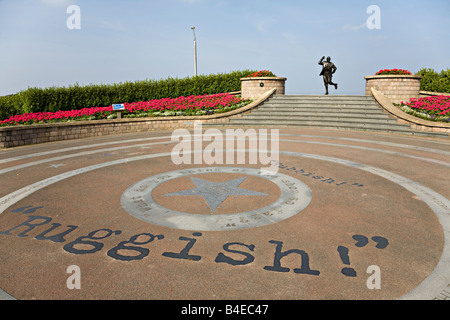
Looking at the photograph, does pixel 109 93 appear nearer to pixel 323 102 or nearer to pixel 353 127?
pixel 323 102

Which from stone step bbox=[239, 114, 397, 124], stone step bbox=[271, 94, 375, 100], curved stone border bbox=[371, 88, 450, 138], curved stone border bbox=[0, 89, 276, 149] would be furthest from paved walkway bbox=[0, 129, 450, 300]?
stone step bbox=[271, 94, 375, 100]

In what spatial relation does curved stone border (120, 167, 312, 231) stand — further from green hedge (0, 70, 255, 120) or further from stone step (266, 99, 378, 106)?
green hedge (0, 70, 255, 120)

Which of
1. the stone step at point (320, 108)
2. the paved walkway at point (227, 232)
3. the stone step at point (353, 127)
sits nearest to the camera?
the paved walkway at point (227, 232)

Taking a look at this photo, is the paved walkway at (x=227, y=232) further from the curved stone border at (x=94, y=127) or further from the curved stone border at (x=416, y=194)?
the curved stone border at (x=94, y=127)

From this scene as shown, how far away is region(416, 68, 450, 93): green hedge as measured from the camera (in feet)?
71.9

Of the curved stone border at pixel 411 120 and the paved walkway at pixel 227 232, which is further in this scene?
the curved stone border at pixel 411 120

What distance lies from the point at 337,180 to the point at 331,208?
1.98 m

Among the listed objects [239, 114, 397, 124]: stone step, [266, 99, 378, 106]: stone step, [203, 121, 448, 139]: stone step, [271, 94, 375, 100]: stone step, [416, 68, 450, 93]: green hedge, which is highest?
[416, 68, 450, 93]: green hedge

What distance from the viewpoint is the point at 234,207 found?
5508 mm

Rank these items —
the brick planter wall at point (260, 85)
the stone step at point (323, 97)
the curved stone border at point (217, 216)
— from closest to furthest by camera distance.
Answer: the curved stone border at point (217, 216) < the stone step at point (323, 97) < the brick planter wall at point (260, 85)

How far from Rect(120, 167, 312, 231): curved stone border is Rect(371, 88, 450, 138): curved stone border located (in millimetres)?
11686

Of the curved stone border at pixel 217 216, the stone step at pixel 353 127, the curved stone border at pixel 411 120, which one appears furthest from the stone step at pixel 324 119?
the curved stone border at pixel 217 216

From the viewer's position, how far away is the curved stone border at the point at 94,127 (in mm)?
13508

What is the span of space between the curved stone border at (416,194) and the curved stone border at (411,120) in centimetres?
864
